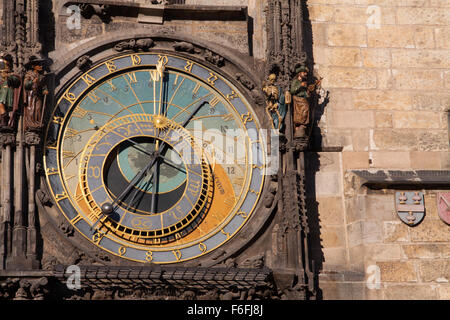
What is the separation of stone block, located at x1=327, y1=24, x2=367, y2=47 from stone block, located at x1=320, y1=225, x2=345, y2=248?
233 cm

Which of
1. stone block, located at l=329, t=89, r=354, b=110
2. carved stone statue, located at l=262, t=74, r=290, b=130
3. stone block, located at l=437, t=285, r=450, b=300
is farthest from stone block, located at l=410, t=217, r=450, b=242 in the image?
carved stone statue, located at l=262, t=74, r=290, b=130

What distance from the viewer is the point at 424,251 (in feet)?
45.7

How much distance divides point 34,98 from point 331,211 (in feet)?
11.9

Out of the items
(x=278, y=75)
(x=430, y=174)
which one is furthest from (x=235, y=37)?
(x=430, y=174)

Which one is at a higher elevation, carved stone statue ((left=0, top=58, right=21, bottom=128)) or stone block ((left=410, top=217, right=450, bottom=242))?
carved stone statue ((left=0, top=58, right=21, bottom=128))

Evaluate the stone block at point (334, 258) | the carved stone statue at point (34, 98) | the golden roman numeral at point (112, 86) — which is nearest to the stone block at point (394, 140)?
the stone block at point (334, 258)

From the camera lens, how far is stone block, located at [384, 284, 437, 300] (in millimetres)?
13781

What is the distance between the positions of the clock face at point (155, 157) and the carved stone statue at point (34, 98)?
27cm

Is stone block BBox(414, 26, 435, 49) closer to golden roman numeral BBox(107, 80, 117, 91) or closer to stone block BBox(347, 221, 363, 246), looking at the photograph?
stone block BBox(347, 221, 363, 246)

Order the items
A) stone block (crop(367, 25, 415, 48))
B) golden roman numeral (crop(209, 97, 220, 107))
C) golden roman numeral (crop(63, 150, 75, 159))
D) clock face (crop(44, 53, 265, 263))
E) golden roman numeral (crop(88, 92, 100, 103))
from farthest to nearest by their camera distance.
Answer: stone block (crop(367, 25, 415, 48)) → golden roman numeral (crop(209, 97, 220, 107)) → golden roman numeral (crop(88, 92, 100, 103)) → golden roman numeral (crop(63, 150, 75, 159)) → clock face (crop(44, 53, 265, 263))

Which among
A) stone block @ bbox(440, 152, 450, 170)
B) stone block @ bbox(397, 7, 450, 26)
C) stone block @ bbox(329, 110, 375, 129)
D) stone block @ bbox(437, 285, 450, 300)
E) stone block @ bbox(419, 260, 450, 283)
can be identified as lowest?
stone block @ bbox(437, 285, 450, 300)

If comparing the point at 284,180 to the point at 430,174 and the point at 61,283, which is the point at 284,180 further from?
the point at 61,283

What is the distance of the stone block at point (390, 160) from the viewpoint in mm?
14398


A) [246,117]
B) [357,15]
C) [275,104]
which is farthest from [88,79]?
[357,15]
